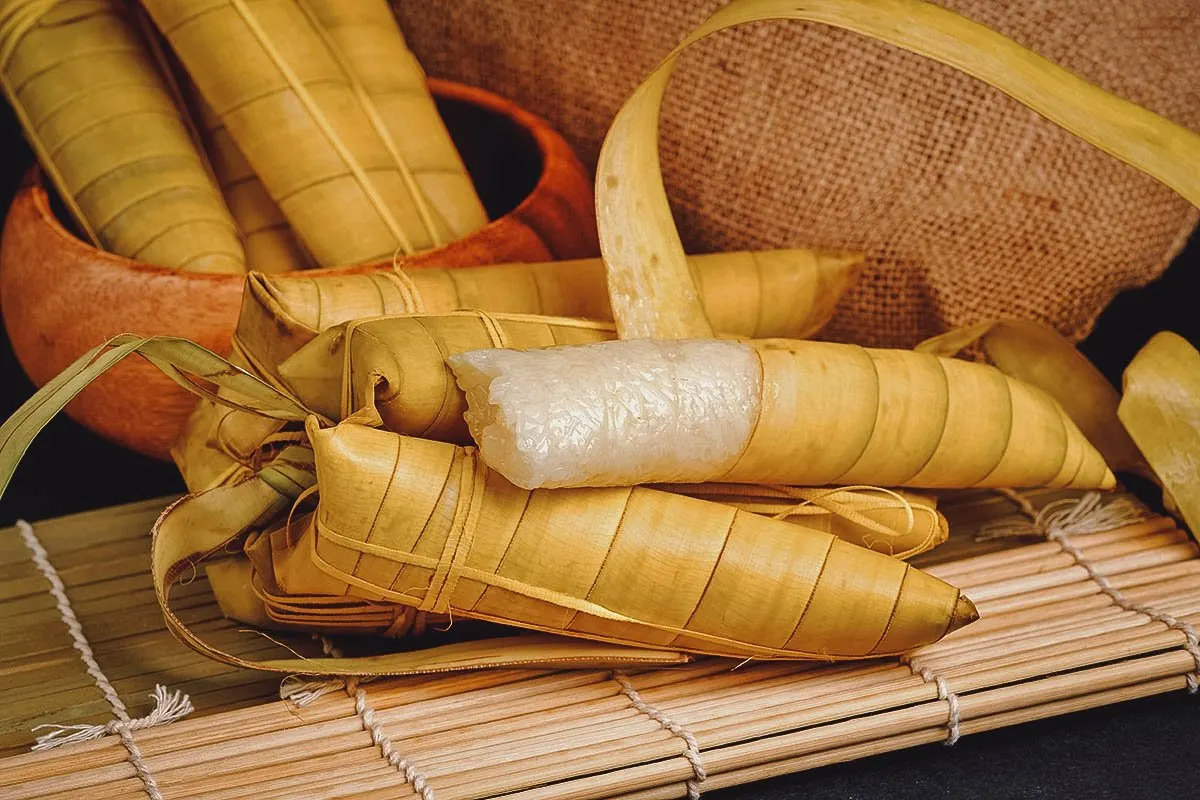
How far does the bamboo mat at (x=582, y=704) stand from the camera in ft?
2.25

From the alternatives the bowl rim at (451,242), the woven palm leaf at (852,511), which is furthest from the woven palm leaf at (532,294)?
the woven palm leaf at (852,511)

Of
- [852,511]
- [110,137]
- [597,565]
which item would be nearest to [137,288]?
[110,137]

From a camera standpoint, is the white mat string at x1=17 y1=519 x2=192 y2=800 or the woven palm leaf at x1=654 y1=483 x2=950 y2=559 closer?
the white mat string at x1=17 y1=519 x2=192 y2=800

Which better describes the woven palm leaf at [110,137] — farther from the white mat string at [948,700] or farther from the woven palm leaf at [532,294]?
the white mat string at [948,700]

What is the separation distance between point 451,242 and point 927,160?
1.41 ft

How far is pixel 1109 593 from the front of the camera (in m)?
0.86

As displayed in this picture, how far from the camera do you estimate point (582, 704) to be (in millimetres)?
747

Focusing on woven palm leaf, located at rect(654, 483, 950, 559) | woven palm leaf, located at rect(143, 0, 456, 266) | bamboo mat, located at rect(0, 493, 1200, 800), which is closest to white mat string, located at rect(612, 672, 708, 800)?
bamboo mat, located at rect(0, 493, 1200, 800)

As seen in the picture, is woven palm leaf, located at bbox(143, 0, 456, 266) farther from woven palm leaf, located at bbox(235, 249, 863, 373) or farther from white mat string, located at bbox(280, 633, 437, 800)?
white mat string, located at bbox(280, 633, 437, 800)

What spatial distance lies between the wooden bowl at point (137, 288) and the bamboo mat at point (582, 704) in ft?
0.52

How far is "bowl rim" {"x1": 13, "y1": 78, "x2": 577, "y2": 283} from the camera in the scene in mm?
892

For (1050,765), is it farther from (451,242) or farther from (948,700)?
(451,242)

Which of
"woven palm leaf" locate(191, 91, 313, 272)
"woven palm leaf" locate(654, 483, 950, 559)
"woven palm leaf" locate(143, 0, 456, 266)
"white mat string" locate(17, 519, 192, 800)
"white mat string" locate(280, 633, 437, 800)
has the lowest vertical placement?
"white mat string" locate(17, 519, 192, 800)

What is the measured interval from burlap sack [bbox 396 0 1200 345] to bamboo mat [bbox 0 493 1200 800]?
0.29 metres
